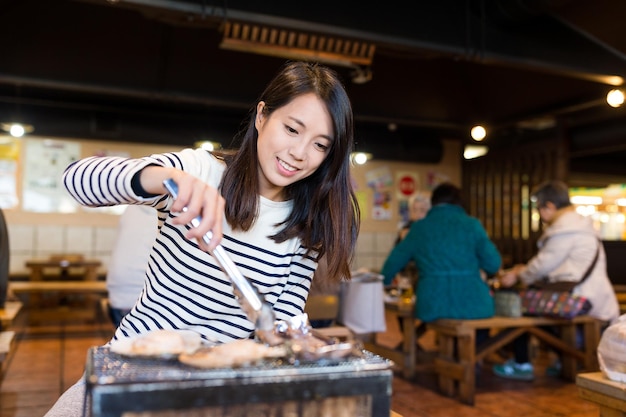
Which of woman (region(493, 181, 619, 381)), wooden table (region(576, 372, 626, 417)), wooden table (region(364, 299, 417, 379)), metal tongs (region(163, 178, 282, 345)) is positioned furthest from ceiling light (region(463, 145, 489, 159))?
metal tongs (region(163, 178, 282, 345))

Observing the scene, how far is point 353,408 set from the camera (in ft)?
3.12

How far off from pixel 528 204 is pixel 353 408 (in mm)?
7956

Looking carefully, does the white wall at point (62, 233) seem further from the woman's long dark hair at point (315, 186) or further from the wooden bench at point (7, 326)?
the woman's long dark hair at point (315, 186)

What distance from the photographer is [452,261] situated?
4.36 metres

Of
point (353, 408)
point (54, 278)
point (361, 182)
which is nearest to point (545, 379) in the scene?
point (353, 408)

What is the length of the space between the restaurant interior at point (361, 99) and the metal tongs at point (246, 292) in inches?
116

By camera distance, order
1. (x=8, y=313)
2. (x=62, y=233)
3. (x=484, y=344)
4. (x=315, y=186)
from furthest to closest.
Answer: (x=62, y=233)
(x=484, y=344)
(x=8, y=313)
(x=315, y=186)

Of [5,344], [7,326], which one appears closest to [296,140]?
[5,344]

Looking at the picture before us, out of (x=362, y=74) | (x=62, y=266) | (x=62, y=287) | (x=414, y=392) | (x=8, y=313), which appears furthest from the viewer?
(x=62, y=266)

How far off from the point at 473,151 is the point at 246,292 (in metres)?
9.55

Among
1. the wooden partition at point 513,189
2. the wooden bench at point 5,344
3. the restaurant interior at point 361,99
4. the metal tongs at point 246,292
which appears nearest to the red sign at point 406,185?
the restaurant interior at point 361,99

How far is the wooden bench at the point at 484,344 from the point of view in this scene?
4.14 m

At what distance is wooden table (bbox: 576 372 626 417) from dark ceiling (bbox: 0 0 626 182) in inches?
111

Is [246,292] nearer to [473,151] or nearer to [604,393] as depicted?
[604,393]
